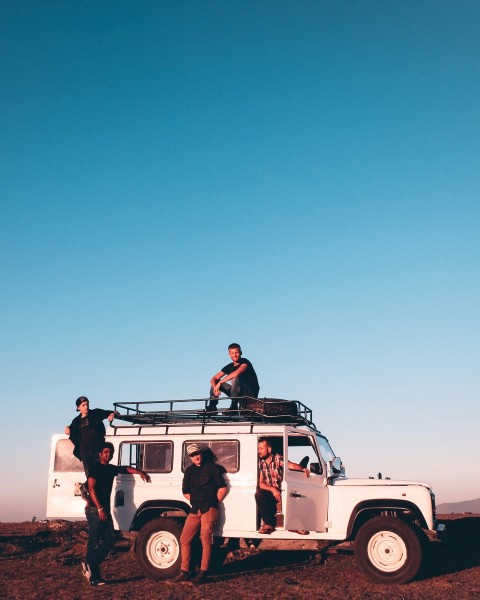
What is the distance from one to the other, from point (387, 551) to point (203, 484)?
10.2 ft

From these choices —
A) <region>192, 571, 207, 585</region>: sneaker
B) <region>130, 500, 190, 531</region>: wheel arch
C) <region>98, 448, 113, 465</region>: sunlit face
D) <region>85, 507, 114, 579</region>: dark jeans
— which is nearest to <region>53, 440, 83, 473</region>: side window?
<region>98, 448, 113, 465</region>: sunlit face

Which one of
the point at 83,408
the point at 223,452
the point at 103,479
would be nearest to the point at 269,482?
the point at 223,452

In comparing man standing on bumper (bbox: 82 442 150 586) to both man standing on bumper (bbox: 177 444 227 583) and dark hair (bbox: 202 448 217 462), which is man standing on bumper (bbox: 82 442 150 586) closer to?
man standing on bumper (bbox: 177 444 227 583)

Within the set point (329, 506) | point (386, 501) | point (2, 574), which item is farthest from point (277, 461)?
point (2, 574)

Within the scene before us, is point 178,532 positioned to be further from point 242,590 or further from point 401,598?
point 401,598

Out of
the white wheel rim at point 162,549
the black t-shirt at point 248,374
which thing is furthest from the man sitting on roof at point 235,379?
the white wheel rim at point 162,549

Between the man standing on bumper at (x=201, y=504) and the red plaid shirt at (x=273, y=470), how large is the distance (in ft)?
2.23

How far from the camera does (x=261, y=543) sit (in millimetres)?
10305

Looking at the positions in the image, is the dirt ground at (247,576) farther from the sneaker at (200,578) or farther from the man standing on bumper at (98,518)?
the man standing on bumper at (98,518)

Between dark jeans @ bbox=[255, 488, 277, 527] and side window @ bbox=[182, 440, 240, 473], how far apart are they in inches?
23.1

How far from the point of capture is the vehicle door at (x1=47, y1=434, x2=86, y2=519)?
35.0ft

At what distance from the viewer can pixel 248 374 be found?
464 inches

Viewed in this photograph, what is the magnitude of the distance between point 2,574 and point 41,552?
2035 millimetres

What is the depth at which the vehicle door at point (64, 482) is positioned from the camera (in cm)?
1066
